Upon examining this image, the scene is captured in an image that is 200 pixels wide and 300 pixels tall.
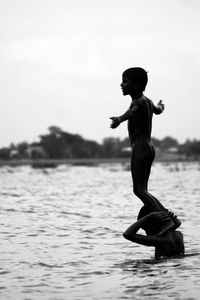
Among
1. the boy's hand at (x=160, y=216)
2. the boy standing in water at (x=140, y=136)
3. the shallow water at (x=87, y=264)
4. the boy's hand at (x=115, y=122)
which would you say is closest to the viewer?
the shallow water at (x=87, y=264)

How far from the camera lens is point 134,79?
10094mm

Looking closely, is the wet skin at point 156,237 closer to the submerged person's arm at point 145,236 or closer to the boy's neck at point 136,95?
the submerged person's arm at point 145,236

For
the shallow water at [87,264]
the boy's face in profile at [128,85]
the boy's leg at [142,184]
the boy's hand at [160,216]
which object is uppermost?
the boy's face in profile at [128,85]

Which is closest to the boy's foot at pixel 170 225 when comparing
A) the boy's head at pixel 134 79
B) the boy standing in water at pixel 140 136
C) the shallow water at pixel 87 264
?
the boy standing in water at pixel 140 136

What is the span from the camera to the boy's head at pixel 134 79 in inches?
397

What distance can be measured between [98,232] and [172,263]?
516 centimetres

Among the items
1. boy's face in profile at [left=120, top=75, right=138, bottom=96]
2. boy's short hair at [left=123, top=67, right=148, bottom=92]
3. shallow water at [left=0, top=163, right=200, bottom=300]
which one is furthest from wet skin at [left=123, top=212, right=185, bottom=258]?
boy's short hair at [left=123, top=67, right=148, bottom=92]

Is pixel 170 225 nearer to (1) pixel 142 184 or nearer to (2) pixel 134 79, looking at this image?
(1) pixel 142 184

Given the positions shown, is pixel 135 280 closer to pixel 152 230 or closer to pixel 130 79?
pixel 152 230

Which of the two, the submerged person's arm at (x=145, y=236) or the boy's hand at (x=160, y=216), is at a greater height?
the boy's hand at (x=160, y=216)

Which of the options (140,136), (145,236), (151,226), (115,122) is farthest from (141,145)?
(145,236)

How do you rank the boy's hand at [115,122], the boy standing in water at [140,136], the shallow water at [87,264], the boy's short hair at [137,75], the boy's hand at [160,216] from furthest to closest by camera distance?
the boy's short hair at [137,75] < the boy standing in water at [140,136] < the boy's hand at [160,216] < the boy's hand at [115,122] < the shallow water at [87,264]

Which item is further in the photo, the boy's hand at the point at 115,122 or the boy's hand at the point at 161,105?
the boy's hand at the point at 161,105

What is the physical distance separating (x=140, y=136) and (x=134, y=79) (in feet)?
3.26
